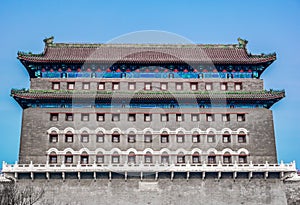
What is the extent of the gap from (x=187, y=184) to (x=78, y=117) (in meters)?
14.1

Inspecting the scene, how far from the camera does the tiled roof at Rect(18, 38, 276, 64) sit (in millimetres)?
57000

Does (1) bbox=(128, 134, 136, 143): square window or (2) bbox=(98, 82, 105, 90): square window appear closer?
(1) bbox=(128, 134, 136, 143): square window

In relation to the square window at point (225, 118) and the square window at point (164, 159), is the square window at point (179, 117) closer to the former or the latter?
the square window at point (164, 159)

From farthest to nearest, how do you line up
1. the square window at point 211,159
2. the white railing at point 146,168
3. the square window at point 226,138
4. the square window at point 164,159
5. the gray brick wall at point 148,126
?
1. the square window at point 226,138
2. the square window at point 211,159
3. the gray brick wall at point 148,126
4. the square window at point 164,159
5. the white railing at point 146,168

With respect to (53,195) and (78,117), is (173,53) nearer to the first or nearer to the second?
(78,117)

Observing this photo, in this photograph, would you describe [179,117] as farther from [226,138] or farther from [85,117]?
[85,117]

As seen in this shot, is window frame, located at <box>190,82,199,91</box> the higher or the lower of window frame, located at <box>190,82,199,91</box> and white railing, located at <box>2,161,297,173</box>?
the higher

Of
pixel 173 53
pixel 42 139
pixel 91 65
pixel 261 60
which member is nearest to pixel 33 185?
pixel 42 139

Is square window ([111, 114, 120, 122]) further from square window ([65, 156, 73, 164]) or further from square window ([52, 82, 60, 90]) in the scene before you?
square window ([52, 82, 60, 90])

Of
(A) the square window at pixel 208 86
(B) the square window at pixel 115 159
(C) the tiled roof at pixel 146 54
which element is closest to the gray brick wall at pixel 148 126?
(B) the square window at pixel 115 159

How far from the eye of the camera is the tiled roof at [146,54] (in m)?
57.0

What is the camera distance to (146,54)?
2344 inches

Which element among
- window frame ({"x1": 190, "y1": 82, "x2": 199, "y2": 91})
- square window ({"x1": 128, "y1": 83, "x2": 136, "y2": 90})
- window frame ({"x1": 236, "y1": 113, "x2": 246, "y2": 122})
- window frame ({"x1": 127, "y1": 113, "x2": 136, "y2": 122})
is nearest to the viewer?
window frame ({"x1": 127, "y1": 113, "x2": 136, "y2": 122})

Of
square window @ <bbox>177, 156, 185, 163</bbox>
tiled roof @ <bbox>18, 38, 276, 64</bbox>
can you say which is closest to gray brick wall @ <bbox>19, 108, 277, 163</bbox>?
square window @ <bbox>177, 156, 185, 163</bbox>
